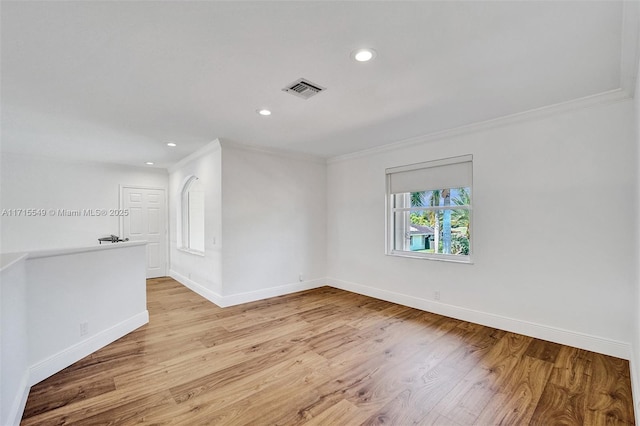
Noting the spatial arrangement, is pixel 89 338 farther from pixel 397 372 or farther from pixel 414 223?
pixel 414 223

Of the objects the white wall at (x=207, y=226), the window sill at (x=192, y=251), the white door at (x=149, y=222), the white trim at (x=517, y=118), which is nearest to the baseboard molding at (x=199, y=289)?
the white wall at (x=207, y=226)

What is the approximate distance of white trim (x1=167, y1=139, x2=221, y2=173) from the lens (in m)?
4.40

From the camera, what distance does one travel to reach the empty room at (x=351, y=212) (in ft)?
6.05

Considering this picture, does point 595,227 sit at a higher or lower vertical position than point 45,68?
lower

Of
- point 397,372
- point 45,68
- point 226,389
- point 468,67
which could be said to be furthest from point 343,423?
point 45,68

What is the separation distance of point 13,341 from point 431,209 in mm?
4392

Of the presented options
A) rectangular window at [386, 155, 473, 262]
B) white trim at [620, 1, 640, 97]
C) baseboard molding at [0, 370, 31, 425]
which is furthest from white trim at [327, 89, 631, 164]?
baseboard molding at [0, 370, 31, 425]

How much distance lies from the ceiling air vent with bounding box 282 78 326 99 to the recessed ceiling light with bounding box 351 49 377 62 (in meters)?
0.52

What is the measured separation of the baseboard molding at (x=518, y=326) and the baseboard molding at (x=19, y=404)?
13.3 feet

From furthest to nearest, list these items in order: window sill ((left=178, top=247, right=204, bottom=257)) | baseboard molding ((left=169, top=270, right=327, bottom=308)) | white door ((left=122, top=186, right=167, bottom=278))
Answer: white door ((left=122, top=186, right=167, bottom=278)) → window sill ((left=178, top=247, right=204, bottom=257)) → baseboard molding ((left=169, top=270, right=327, bottom=308))

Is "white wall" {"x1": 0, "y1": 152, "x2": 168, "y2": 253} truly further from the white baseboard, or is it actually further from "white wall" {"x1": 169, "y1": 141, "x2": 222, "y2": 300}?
the white baseboard

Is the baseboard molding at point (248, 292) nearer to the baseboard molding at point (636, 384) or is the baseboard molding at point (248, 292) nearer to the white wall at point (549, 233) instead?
the white wall at point (549, 233)

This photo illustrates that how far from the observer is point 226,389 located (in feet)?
7.41

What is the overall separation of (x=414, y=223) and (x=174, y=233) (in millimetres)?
5109
